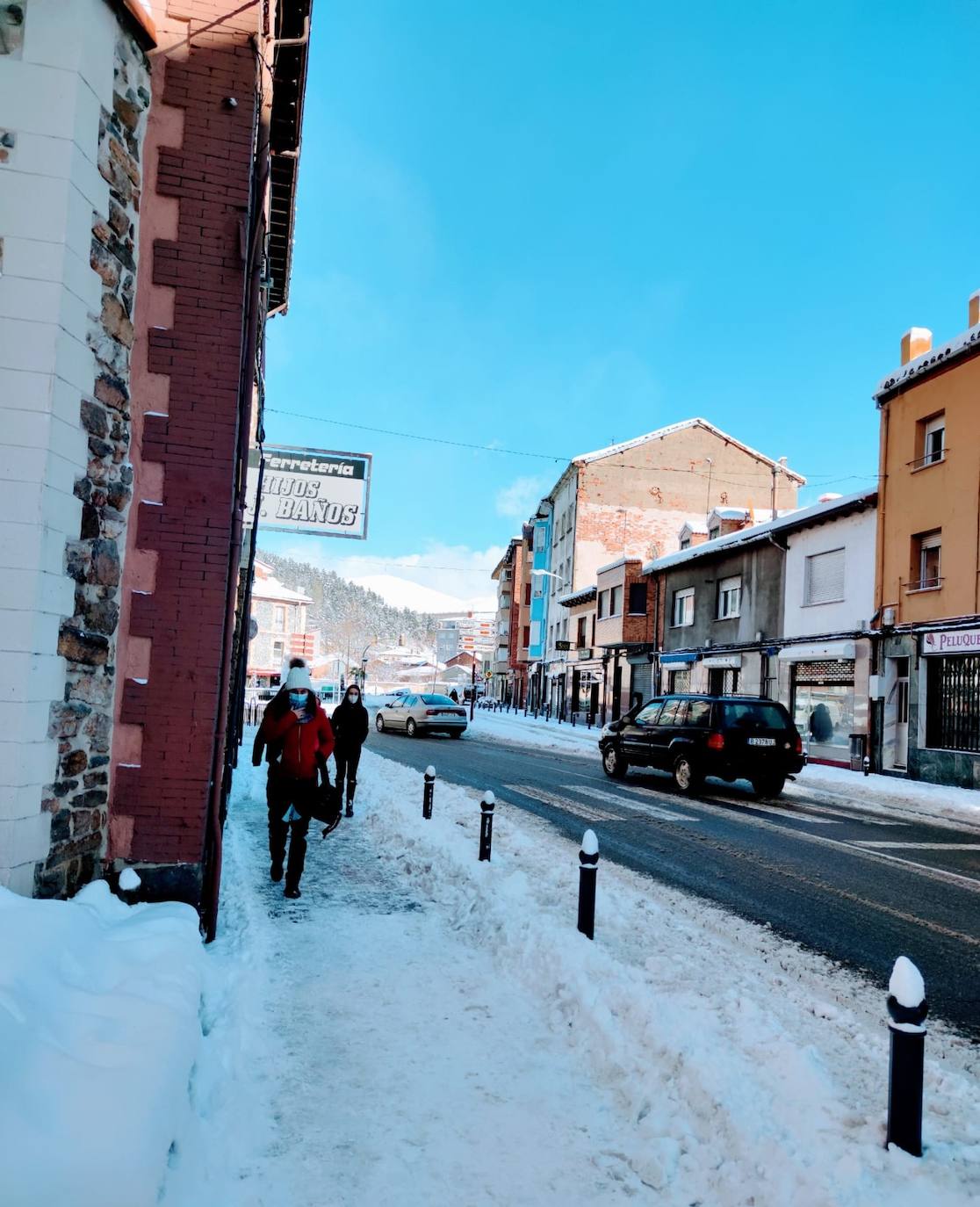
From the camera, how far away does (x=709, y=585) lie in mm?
28844

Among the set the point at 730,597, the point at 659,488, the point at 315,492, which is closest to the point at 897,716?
the point at 730,597

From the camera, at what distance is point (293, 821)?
6.65 m

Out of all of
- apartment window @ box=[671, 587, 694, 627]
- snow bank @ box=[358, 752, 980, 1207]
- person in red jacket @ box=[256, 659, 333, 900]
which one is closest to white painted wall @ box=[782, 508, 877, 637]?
apartment window @ box=[671, 587, 694, 627]

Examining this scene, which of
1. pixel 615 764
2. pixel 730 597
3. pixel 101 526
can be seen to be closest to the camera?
pixel 101 526

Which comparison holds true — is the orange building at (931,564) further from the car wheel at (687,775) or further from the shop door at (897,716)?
the car wheel at (687,775)

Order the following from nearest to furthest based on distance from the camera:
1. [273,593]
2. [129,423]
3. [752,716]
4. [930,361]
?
1. [129,423]
2. [752,716]
3. [930,361]
4. [273,593]

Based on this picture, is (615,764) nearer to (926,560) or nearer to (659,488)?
(926,560)

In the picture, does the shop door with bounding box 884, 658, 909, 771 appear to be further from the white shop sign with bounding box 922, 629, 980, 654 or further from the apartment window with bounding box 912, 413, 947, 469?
the apartment window with bounding box 912, 413, 947, 469

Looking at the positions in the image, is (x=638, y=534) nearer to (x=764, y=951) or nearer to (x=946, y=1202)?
(x=764, y=951)

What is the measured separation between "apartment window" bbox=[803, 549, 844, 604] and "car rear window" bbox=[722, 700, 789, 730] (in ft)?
27.7

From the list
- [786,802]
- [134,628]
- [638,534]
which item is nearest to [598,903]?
[134,628]

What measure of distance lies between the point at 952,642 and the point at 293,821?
620 inches

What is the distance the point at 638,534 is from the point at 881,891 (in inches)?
1515

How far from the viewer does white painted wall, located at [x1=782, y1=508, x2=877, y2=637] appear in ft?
68.7
